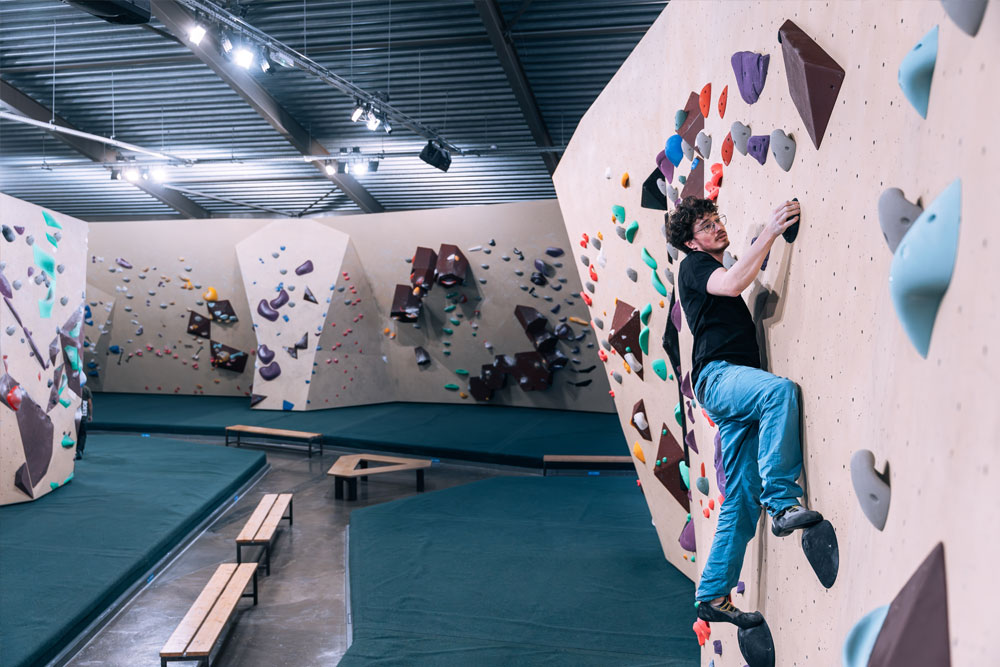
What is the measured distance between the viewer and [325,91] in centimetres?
1008

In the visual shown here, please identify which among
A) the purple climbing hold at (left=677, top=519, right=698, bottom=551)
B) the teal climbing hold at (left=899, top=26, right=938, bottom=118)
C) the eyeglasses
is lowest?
the purple climbing hold at (left=677, top=519, right=698, bottom=551)

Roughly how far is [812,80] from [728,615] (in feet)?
4.59

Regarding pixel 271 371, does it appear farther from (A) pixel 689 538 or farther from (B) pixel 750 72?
(B) pixel 750 72

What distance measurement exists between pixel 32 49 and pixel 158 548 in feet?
26.2

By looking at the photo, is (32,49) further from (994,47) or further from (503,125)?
(994,47)

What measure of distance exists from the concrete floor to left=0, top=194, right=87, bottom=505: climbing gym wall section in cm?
132

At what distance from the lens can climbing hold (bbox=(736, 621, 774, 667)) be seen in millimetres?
1993

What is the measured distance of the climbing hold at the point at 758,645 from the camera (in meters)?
1.99

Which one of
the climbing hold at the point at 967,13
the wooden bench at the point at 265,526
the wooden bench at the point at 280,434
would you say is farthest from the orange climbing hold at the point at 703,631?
the wooden bench at the point at 280,434

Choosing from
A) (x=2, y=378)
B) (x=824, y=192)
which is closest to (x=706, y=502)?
(x=824, y=192)

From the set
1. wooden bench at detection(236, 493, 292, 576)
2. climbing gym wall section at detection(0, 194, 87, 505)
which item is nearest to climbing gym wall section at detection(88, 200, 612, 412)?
climbing gym wall section at detection(0, 194, 87, 505)

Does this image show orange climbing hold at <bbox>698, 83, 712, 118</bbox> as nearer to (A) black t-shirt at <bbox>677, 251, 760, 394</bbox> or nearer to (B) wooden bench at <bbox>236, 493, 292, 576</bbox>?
A: (A) black t-shirt at <bbox>677, 251, 760, 394</bbox>

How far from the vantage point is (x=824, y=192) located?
161 cm

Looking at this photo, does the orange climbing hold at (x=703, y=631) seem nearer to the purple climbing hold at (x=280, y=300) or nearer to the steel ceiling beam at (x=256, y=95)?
the steel ceiling beam at (x=256, y=95)
